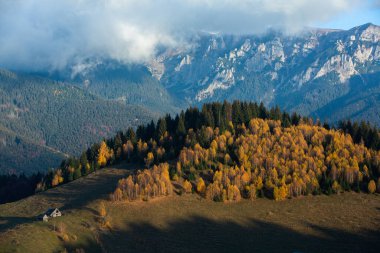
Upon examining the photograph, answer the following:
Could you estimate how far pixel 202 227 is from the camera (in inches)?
4916

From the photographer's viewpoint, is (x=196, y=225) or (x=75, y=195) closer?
(x=196, y=225)

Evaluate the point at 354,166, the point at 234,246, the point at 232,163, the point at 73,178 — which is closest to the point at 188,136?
the point at 232,163

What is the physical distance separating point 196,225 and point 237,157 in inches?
1415

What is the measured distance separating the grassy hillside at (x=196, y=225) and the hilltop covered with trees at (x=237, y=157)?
3.90 metres

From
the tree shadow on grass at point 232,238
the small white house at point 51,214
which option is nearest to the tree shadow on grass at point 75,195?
the small white house at point 51,214

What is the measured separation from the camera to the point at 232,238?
11956cm

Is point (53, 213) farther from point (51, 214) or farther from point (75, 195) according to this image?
point (75, 195)

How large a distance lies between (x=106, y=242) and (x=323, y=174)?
194ft

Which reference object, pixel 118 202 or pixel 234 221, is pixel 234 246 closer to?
pixel 234 221

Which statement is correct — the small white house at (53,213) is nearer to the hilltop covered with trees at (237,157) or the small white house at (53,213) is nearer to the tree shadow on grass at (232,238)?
the tree shadow on grass at (232,238)

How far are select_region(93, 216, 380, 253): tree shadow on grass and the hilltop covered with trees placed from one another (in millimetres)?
15135

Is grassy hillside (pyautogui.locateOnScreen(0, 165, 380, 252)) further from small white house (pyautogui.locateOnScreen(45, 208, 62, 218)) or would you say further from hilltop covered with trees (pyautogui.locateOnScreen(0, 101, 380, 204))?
hilltop covered with trees (pyautogui.locateOnScreen(0, 101, 380, 204))

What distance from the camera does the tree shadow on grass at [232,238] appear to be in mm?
113812

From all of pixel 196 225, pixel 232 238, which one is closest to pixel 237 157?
pixel 196 225
